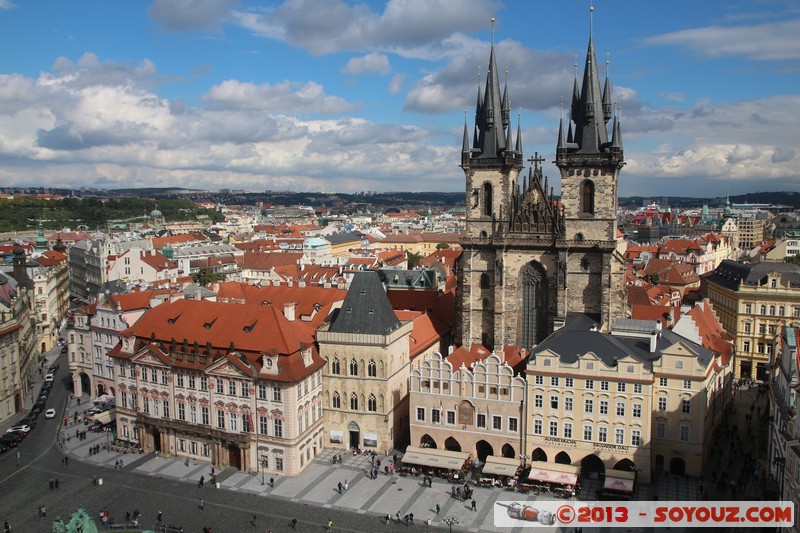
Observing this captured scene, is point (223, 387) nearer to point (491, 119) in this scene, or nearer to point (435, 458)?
point (435, 458)

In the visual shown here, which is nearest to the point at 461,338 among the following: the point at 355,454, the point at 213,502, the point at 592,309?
the point at 592,309

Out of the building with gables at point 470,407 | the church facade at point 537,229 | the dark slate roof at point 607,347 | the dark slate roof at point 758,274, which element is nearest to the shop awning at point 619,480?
the building with gables at point 470,407

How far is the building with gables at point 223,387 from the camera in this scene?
200 feet

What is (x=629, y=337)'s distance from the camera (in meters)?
65.1

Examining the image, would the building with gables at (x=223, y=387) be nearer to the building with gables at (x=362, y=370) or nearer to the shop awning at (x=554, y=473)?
the building with gables at (x=362, y=370)

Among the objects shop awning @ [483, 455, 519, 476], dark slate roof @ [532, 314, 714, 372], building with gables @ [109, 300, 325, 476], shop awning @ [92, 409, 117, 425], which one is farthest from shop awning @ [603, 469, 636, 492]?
shop awning @ [92, 409, 117, 425]

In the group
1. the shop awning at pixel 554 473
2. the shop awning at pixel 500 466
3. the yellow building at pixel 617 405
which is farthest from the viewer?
the shop awning at pixel 500 466

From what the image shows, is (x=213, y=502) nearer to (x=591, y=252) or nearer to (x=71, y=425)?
(x=71, y=425)

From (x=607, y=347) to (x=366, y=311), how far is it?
73.4 ft

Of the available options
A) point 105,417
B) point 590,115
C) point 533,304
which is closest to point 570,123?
point 590,115

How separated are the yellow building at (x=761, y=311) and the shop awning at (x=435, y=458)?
4958 centimetres

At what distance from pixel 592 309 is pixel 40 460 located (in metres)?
57.5

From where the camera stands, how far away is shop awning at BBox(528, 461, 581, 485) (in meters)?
56.4

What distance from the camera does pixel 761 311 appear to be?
91438mm
